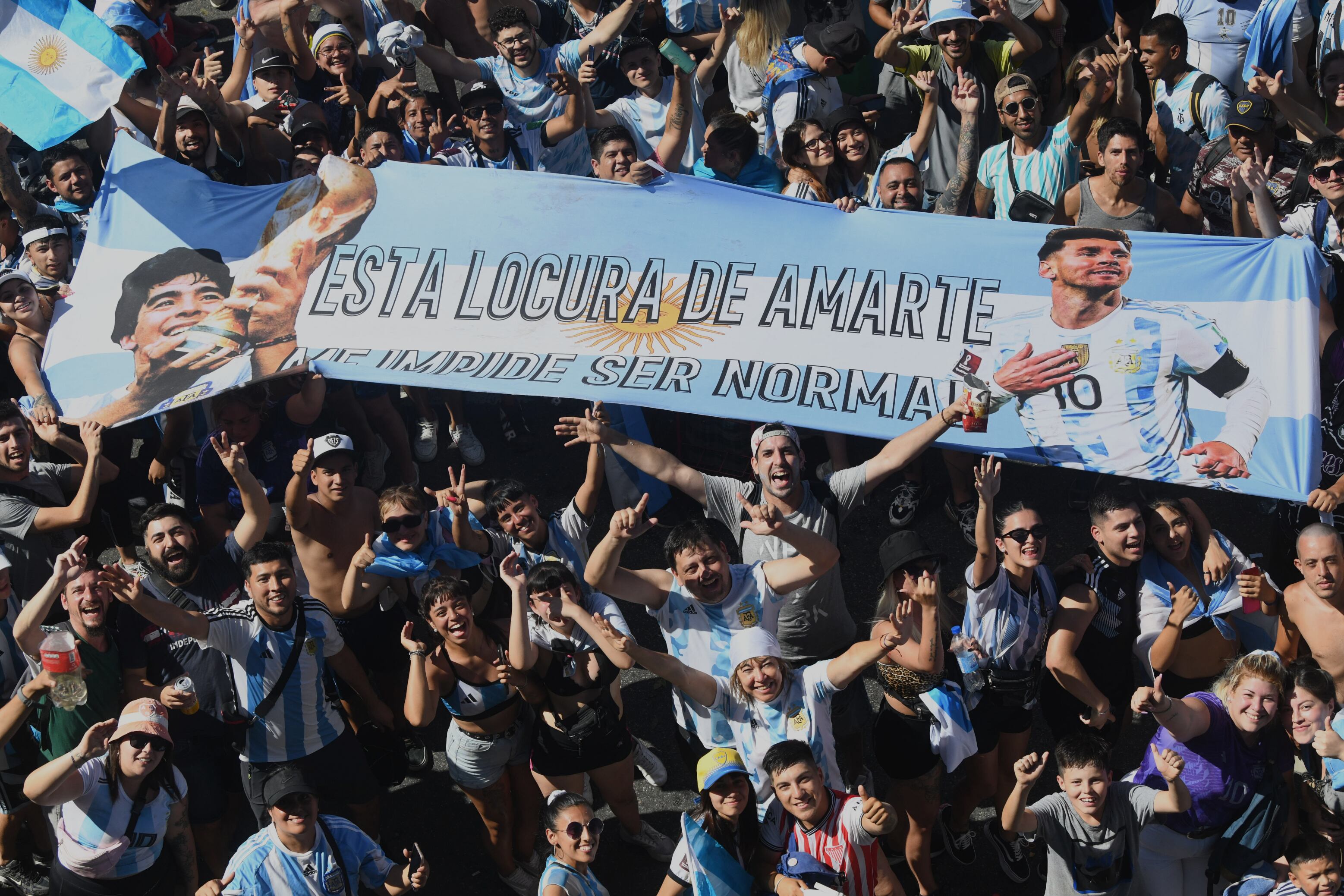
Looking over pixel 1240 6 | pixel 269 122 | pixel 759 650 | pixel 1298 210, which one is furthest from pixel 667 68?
pixel 759 650

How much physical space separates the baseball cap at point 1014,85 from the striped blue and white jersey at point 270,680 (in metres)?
4.76

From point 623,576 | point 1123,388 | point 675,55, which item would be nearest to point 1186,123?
point 1123,388

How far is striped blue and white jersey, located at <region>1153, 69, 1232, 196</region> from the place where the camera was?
852 centimetres

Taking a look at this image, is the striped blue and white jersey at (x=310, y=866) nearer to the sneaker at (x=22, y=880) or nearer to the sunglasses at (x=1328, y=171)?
the sneaker at (x=22, y=880)

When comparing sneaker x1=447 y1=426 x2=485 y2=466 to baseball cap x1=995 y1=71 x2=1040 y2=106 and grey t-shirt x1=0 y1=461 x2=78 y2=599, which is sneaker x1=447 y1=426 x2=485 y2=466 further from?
baseball cap x1=995 y1=71 x2=1040 y2=106

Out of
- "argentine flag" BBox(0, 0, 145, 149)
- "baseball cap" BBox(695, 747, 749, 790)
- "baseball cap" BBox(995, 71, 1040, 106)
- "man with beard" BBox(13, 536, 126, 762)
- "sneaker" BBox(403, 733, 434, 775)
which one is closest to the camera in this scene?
"baseball cap" BBox(695, 747, 749, 790)

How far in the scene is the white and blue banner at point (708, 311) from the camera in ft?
22.4

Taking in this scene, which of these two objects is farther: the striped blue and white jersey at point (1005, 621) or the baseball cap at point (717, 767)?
the striped blue and white jersey at point (1005, 621)

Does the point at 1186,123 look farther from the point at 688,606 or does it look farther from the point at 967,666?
the point at 688,606

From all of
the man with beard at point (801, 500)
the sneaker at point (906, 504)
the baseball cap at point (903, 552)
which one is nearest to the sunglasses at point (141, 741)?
the man with beard at point (801, 500)

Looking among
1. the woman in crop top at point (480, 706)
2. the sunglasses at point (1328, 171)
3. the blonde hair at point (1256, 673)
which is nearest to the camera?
the blonde hair at point (1256, 673)

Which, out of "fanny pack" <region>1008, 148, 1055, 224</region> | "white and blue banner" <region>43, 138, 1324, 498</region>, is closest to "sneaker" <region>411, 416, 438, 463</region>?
"white and blue banner" <region>43, 138, 1324, 498</region>

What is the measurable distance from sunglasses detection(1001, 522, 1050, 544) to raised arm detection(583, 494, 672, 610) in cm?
145

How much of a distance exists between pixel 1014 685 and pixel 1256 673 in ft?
3.11
